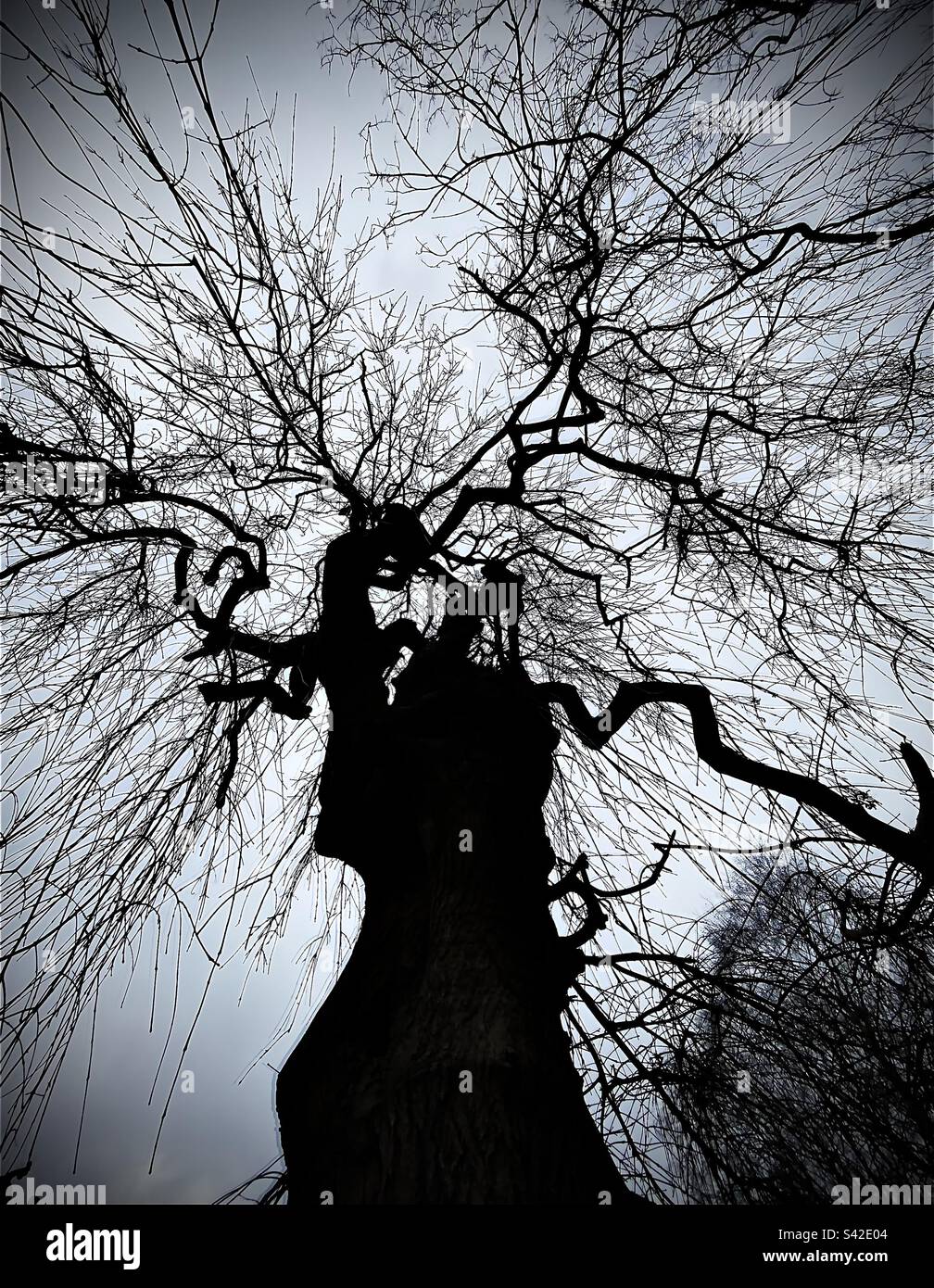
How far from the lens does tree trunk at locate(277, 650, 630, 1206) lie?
1483 millimetres

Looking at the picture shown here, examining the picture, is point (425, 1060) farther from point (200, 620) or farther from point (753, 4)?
point (753, 4)

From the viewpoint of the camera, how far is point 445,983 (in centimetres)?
180

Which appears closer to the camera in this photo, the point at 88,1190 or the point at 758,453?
the point at 88,1190

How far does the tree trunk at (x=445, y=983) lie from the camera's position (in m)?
1.48

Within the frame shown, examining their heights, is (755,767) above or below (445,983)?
above

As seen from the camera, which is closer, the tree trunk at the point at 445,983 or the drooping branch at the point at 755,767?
the tree trunk at the point at 445,983

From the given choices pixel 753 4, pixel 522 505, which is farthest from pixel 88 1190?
pixel 753 4

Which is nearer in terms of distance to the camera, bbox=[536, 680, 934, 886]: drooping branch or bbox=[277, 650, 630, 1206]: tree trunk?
bbox=[277, 650, 630, 1206]: tree trunk

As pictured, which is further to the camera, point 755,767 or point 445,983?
point 755,767

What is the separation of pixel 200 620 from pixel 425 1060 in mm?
1682

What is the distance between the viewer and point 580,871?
7.27 ft
